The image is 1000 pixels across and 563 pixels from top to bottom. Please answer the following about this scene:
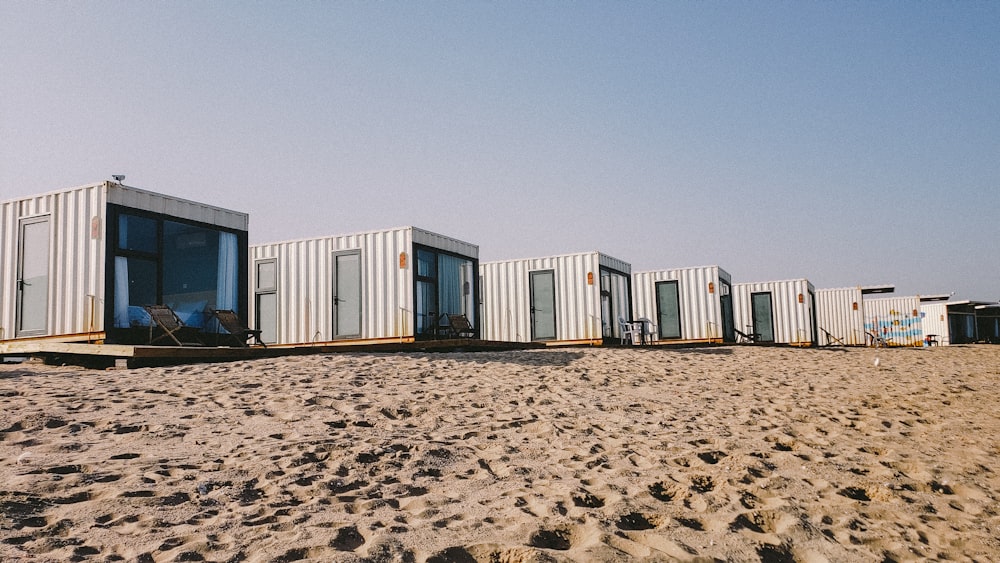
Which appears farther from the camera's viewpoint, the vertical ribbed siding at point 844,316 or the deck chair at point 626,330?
the vertical ribbed siding at point 844,316

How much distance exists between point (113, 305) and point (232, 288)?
1984mm

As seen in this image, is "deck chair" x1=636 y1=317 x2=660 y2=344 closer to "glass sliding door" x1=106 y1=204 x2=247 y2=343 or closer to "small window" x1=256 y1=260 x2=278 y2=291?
"small window" x1=256 y1=260 x2=278 y2=291

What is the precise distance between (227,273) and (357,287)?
2.64 meters

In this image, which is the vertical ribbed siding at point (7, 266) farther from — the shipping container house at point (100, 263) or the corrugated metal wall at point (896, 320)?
the corrugated metal wall at point (896, 320)

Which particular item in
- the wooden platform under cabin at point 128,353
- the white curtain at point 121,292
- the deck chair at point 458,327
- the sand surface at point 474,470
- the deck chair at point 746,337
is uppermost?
the white curtain at point 121,292

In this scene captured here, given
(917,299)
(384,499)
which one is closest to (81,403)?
(384,499)

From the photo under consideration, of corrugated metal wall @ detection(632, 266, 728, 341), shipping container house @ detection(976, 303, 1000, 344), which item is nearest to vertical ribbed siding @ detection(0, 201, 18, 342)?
corrugated metal wall @ detection(632, 266, 728, 341)

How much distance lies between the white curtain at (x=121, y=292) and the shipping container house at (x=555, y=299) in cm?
918

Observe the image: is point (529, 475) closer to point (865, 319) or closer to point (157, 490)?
point (157, 490)

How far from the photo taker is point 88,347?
28.5 ft

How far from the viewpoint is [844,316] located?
992 inches

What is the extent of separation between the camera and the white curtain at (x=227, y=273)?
10898 millimetres

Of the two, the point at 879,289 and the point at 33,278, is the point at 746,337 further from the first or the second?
the point at 33,278

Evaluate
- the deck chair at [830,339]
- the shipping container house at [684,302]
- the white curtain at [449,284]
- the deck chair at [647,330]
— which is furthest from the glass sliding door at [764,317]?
the white curtain at [449,284]
